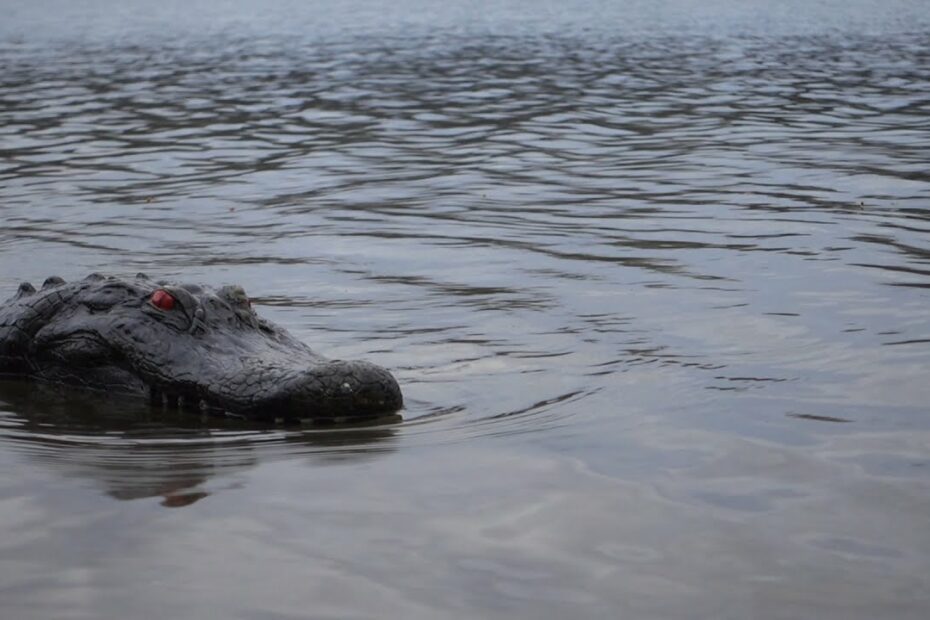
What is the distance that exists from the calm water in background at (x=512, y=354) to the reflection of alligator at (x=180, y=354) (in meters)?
0.18

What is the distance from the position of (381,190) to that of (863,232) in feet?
15.7

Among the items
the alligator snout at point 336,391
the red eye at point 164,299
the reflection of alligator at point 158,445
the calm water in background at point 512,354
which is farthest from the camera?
the red eye at point 164,299

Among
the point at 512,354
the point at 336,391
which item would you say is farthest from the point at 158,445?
the point at 512,354

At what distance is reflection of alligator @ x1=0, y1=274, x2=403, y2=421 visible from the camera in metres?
6.44

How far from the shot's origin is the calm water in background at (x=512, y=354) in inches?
185

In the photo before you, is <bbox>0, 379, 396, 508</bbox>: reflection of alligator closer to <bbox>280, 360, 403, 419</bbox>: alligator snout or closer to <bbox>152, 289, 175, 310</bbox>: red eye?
<bbox>280, 360, 403, 419</bbox>: alligator snout

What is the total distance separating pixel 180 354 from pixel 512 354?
1787 mm

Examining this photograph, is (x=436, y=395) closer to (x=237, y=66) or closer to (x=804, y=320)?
(x=804, y=320)

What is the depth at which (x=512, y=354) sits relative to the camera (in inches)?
308

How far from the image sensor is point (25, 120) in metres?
19.9

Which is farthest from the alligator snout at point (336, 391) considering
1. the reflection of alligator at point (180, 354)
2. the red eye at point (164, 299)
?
the red eye at point (164, 299)

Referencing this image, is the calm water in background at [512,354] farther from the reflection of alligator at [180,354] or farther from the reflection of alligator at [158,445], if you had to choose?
the reflection of alligator at [180,354]

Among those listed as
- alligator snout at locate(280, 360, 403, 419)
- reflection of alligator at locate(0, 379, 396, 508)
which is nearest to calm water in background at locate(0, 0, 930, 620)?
reflection of alligator at locate(0, 379, 396, 508)

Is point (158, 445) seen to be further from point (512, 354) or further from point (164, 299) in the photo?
point (512, 354)
